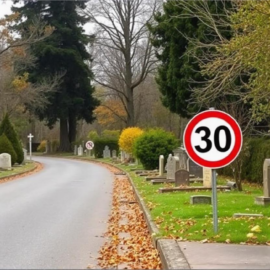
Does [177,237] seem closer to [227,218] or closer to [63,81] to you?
[227,218]

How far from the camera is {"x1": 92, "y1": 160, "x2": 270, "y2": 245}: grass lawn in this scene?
32.6 ft

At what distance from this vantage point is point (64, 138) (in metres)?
74.2

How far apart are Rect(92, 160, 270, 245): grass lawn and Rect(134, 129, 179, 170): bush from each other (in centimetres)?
1674

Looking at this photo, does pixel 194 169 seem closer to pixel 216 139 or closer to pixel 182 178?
pixel 182 178

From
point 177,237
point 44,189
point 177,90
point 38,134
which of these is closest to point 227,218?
point 177,237

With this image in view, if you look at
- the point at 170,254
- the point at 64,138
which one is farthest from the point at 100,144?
the point at 170,254

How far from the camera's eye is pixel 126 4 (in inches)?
2274

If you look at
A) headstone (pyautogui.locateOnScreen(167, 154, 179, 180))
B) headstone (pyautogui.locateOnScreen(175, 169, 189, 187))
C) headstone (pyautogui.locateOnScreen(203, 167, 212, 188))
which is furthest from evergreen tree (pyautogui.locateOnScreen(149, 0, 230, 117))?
headstone (pyautogui.locateOnScreen(203, 167, 212, 188))

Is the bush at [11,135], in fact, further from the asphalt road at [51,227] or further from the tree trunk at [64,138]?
the asphalt road at [51,227]

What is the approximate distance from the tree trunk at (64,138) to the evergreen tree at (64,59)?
7.42 ft

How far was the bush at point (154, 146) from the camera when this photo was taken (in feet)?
114

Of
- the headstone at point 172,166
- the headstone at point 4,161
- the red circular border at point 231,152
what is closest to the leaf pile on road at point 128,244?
the red circular border at point 231,152

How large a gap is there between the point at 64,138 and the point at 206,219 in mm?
63019

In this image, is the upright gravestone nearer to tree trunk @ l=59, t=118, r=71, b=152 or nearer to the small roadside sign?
the small roadside sign
